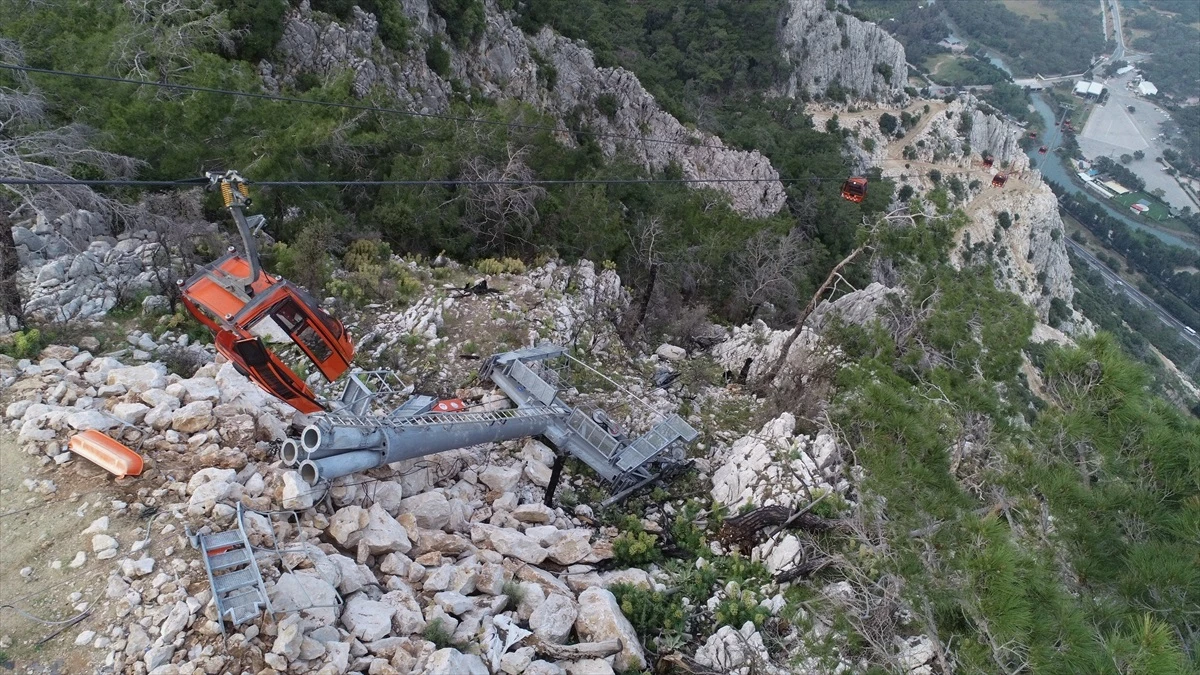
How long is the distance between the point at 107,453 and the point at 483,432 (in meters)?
3.14

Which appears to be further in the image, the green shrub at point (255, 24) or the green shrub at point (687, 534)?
the green shrub at point (255, 24)

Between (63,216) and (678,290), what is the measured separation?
38.4 feet

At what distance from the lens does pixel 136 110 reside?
11695mm

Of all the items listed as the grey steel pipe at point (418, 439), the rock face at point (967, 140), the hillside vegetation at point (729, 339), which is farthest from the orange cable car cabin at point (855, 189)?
the rock face at point (967, 140)

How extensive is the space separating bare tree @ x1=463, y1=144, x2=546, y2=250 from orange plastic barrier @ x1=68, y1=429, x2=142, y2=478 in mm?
8959

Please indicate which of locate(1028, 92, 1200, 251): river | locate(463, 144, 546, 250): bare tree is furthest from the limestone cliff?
locate(1028, 92, 1200, 251): river

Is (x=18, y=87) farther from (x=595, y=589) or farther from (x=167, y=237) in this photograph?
(x=595, y=589)

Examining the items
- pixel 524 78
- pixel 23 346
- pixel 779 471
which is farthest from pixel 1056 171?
pixel 23 346

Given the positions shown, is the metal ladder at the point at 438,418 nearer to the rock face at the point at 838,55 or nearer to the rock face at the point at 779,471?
the rock face at the point at 779,471

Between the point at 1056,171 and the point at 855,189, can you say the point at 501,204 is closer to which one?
the point at 855,189

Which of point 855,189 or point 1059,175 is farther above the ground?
point 855,189

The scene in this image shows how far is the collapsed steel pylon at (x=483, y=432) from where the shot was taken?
520 centimetres

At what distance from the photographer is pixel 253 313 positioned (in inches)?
260

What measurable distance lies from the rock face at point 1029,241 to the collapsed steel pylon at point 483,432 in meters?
40.3
